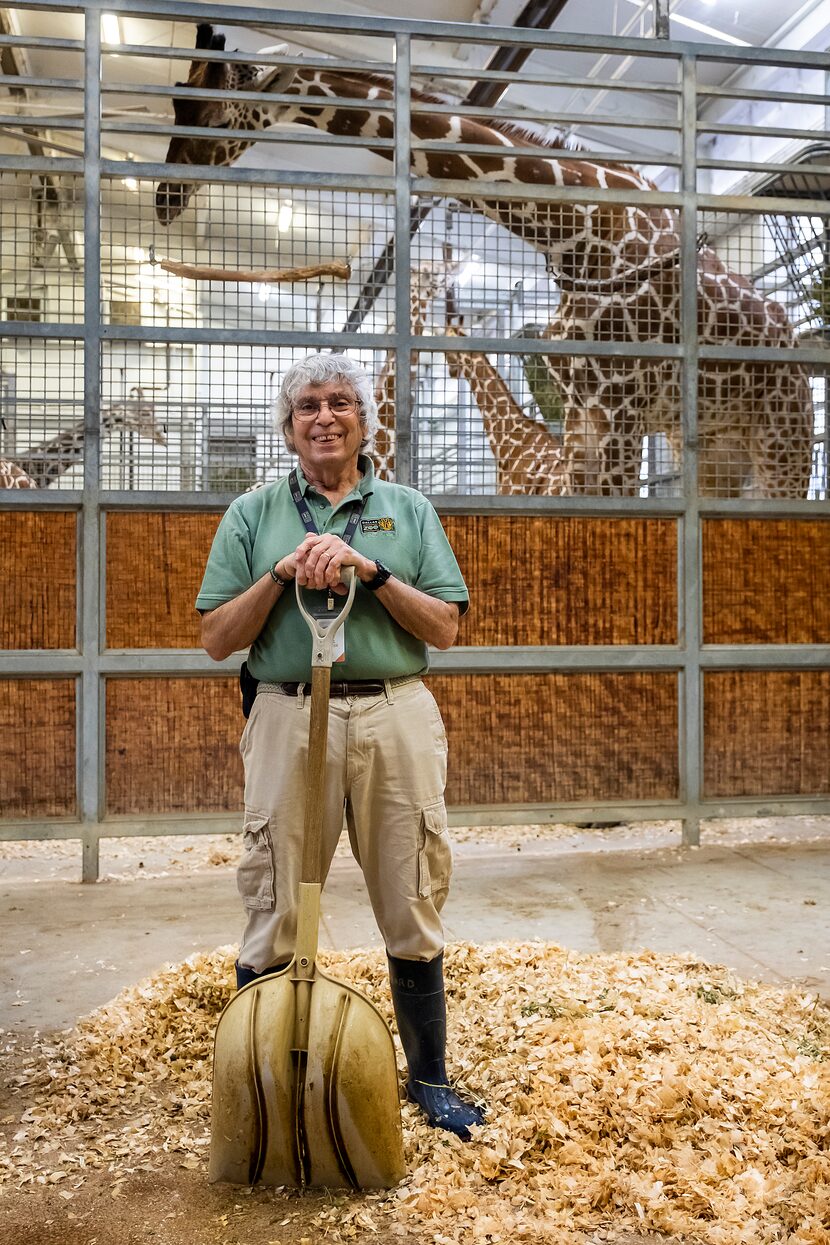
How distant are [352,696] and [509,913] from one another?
2183 mm

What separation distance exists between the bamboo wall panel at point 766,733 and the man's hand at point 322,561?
3.46 metres

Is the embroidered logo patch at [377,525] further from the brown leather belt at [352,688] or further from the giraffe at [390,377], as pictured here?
the giraffe at [390,377]

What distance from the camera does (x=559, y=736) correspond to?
5.05 m

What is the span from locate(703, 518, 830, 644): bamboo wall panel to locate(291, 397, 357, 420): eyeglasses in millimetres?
3262

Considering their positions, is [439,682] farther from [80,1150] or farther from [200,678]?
[80,1150]

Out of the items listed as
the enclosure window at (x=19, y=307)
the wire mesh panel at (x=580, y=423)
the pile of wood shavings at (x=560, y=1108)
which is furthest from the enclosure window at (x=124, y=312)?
the pile of wood shavings at (x=560, y=1108)

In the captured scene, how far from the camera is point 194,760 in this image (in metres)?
4.77

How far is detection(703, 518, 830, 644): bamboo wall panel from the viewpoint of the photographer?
520cm

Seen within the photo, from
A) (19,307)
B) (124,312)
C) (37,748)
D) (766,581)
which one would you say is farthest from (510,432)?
(19,307)

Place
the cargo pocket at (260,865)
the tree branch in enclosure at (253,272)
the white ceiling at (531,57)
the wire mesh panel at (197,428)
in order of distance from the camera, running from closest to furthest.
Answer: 1. the cargo pocket at (260,865)
2. the wire mesh panel at (197,428)
3. the tree branch in enclosure at (253,272)
4. the white ceiling at (531,57)

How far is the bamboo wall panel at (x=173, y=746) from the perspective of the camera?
4715 mm

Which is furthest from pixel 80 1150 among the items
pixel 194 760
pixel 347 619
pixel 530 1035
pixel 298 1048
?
pixel 194 760

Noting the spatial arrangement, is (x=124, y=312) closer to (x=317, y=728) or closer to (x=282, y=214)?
(x=282, y=214)

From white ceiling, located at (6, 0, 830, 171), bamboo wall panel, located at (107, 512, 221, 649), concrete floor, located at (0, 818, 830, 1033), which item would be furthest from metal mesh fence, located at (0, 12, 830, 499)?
white ceiling, located at (6, 0, 830, 171)
